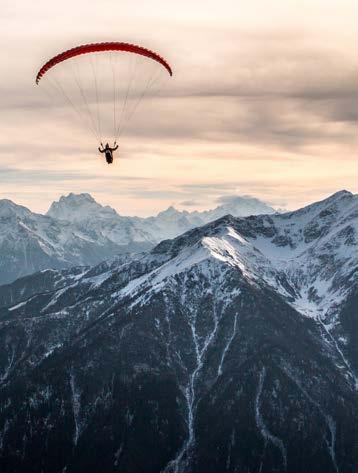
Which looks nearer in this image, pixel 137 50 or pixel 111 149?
pixel 137 50

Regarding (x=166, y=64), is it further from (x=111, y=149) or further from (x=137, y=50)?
(x=111, y=149)

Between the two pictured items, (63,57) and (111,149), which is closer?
(63,57)

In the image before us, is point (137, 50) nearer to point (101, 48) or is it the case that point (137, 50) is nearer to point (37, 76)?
point (101, 48)

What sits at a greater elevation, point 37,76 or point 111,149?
point 37,76

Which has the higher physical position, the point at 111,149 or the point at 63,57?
the point at 63,57

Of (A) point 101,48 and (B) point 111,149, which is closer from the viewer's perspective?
(A) point 101,48

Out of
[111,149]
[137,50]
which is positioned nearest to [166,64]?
[137,50]

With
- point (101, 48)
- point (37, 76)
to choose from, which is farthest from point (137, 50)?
point (37, 76)
